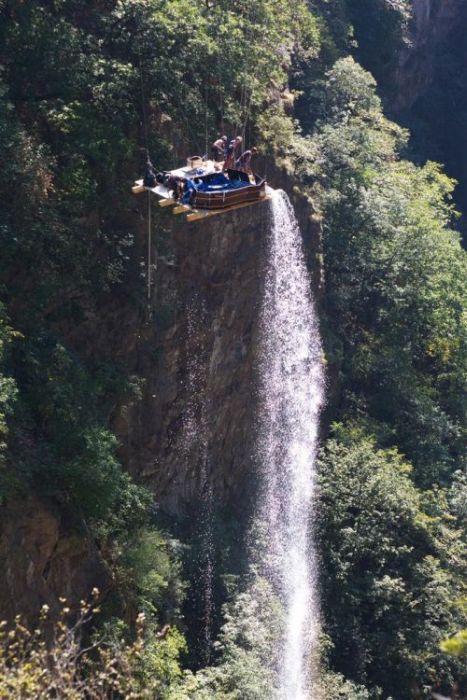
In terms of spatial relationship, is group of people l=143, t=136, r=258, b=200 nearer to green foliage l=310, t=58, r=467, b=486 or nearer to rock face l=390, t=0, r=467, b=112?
green foliage l=310, t=58, r=467, b=486

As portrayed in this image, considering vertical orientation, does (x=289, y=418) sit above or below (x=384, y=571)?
above

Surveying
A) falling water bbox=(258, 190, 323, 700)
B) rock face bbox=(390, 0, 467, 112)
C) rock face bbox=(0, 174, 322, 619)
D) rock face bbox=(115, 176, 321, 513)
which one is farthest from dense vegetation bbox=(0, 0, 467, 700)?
rock face bbox=(390, 0, 467, 112)

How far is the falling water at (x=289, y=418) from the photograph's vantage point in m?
21.0

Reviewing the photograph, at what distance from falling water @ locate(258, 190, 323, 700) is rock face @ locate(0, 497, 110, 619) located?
5885mm

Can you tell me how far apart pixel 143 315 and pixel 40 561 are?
5914 millimetres

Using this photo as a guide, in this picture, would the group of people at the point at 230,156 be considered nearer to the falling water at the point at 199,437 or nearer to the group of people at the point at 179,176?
the group of people at the point at 179,176

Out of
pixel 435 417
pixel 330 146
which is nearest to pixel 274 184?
pixel 330 146

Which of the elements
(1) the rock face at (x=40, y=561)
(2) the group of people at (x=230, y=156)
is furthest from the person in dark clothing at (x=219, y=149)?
(1) the rock face at (x=40, y=561)

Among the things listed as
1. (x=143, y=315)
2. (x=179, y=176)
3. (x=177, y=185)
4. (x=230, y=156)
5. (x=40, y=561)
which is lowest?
(x=40, y=561)

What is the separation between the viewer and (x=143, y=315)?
1888 centimetres

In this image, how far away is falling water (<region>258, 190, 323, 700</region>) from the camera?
2102 centimetres

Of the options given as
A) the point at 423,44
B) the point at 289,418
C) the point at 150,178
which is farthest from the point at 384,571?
the point at 423,44

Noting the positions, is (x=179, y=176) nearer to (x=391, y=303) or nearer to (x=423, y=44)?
(x=391, y=303)

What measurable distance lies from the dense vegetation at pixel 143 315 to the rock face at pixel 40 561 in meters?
0.34
